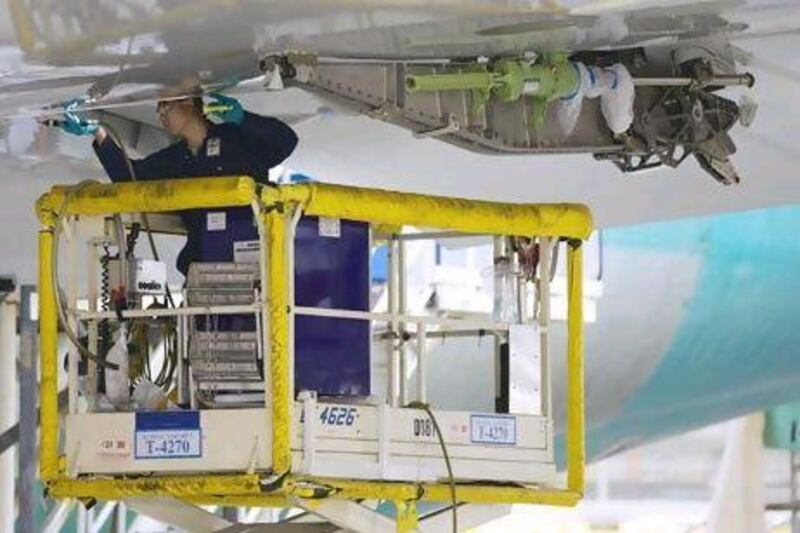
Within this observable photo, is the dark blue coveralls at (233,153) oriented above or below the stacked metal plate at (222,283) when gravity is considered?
above

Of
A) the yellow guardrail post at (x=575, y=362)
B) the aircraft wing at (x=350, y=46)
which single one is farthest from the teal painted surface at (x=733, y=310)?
the yellow guardrail post at (x=575, y=362)

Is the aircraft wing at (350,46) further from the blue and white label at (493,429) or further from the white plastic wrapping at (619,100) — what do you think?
the blue and white label at (493,429)

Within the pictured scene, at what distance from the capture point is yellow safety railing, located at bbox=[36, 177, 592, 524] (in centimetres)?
795

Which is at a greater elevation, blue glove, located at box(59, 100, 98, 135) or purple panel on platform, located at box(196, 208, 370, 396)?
blue glove, located at box(59, 100, 98, 135)

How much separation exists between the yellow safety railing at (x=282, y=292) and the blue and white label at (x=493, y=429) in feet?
0.62

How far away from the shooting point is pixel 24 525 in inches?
572

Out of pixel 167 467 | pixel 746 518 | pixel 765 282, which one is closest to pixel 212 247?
pixel 167 467

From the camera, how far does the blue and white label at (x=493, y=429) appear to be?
8.64 meters

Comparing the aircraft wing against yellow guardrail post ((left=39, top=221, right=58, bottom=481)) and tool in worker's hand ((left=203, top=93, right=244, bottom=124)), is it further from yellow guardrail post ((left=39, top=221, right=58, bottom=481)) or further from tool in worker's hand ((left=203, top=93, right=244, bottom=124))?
yellow guardrail post ((left=39, top=221, right=58, bottom=481))

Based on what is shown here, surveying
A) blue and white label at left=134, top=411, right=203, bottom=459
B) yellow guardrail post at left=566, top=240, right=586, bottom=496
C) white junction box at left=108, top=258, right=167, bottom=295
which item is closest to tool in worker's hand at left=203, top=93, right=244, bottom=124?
white junction box at left=108, top=258, right=167, bottom=295

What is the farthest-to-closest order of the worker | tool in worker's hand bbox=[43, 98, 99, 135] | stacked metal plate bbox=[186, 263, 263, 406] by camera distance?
tool in worker's hand bbox=[43, 98, 99, 135] < the worker < stacked metal plate bbox=[186, 263, 263, 406]

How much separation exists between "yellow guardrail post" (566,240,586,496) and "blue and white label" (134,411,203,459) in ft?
5.60

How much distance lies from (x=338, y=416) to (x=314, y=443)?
18cm

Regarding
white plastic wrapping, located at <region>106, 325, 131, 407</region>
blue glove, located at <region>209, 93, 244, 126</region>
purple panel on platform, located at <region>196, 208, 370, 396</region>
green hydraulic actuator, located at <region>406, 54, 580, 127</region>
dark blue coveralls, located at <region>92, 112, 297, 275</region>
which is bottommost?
white plastic wrapping, located at <region>106, 325, 131, 407</region>
